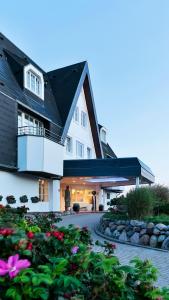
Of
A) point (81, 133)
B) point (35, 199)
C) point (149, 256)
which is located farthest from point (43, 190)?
point (149, 256)

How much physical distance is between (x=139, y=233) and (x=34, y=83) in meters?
15.3

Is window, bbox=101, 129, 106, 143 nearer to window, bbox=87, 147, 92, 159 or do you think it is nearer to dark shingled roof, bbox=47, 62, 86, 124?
window, bbox=87, 147, 92, 159

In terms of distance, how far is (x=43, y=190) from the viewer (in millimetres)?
24375

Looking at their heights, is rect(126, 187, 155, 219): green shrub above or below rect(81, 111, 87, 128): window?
below

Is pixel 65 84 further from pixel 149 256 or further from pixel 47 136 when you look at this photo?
pixel 149 256

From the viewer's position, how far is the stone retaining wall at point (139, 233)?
11.3 meters

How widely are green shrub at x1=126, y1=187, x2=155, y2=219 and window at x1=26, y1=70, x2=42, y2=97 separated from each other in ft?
40.4

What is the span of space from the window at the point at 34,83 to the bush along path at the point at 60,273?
20.9 meters

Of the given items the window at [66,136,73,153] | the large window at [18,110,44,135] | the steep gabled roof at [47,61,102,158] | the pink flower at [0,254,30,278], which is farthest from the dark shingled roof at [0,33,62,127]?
the pink flower at [0,254,30,278]

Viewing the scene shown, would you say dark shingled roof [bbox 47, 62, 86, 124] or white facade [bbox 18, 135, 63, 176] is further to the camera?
dark shingled roof [bbox 47, 62, 86, 124]

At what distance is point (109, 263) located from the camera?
2.80 metres

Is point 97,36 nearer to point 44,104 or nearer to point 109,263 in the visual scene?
point 44,104

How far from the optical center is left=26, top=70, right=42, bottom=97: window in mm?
23464

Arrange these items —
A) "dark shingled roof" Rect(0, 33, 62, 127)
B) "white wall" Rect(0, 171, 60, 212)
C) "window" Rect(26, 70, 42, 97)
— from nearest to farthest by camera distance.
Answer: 1. "white wall" Rect(0, 171, 60, 212)
2. "dark shingled roof" Rect(0, 33, 62, 127)
3. "window" Rect(26, 70, 42, 97)
